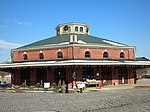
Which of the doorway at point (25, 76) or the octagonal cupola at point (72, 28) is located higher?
the octagonal cupola at point (72, 28)

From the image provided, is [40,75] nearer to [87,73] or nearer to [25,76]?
[25,76]

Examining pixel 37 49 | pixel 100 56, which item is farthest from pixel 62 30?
pixel 100 56

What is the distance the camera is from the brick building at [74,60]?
3077 centimetres

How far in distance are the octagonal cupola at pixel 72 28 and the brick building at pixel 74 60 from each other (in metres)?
6.84

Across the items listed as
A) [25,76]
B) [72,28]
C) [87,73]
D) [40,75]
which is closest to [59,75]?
[40,75]

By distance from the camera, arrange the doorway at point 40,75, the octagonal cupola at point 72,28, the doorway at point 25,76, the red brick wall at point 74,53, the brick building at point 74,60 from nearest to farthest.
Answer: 1. the brick building at point 74,60
2. the red brick wall at point 74,53
3. the doorway at point 40,75
4. the doorway at point 25,76
5. the octagonal cupola at point 72,28

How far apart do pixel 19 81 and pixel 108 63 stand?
49.5 feet

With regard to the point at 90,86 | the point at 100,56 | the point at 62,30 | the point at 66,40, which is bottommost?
the point at 90,86

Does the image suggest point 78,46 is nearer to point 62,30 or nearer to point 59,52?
point 59,52

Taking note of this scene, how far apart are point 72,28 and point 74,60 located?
13.9 meters

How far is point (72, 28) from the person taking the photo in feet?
143

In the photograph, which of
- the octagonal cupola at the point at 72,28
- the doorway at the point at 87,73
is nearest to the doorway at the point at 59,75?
the doorway at the point at 87,73

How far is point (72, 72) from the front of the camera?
3073cm

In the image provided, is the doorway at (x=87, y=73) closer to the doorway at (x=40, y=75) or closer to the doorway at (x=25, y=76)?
the doorway at (x=40, y=75)
